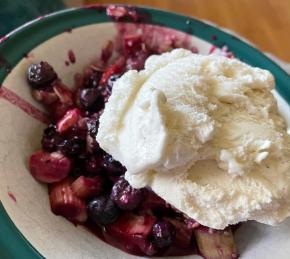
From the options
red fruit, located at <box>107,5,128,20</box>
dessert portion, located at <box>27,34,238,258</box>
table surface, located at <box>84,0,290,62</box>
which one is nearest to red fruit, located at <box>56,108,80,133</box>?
dessert portion, located at <box>27,34,238,258</box>

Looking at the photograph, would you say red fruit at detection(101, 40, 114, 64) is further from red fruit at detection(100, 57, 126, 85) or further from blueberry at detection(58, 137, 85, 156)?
blueberry at detection(58, 137, 85, 156)

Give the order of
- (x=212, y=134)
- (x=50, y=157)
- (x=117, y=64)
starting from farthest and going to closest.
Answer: (x=117, y=64) < (x=50, y=157) < (x=212, y=134)

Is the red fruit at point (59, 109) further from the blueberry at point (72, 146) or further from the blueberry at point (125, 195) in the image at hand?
the blueberry at point (125, 195)

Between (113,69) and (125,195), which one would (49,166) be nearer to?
(125,195)

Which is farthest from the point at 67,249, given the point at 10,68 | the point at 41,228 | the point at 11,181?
the point at 10,68

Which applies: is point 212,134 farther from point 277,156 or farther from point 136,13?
point 136,13

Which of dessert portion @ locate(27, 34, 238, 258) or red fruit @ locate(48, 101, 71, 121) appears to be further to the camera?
red fruit @ locate(48, 101, 71, 121)
